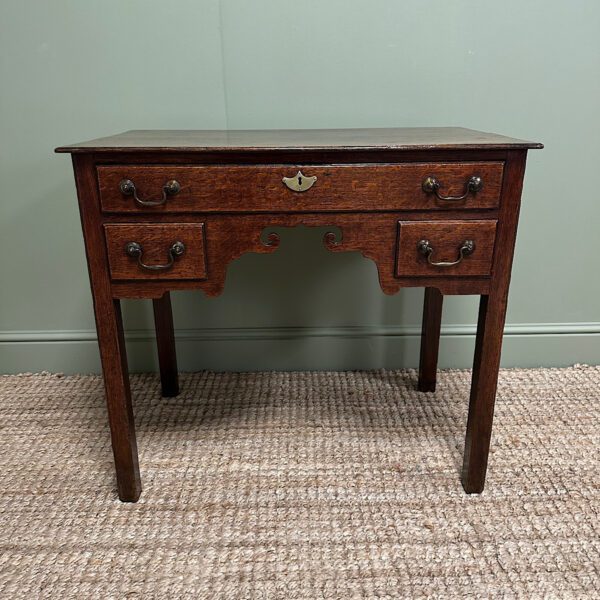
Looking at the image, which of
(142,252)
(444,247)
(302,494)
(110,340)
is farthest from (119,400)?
(444,247)

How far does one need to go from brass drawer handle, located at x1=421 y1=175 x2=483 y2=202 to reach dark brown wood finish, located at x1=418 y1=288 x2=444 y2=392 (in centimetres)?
49

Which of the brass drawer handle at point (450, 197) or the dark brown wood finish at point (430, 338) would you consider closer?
the brass drawer handle at point (450, 197)

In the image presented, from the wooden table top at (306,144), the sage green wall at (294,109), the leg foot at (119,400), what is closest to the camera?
the wooden table top at (306,144)

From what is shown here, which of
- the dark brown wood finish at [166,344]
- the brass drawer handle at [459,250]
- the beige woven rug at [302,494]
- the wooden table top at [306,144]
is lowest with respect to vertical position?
the beige woven rug at [302,494]

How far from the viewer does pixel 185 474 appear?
4.09 feet

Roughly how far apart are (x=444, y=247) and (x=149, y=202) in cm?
55

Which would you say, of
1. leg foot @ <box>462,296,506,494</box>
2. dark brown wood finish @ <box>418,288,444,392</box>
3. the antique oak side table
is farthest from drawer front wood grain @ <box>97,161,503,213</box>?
dark brown wood finish @ <box>418,288,444,392</box>

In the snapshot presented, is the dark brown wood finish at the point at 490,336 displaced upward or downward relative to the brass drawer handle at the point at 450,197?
downward

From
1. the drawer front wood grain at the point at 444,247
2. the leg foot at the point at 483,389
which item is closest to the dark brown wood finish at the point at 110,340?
the drawer front wood grain at the point at 444,247

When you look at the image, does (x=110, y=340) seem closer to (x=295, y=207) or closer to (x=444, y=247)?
(x=295, y=207)

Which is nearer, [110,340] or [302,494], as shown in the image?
[110,340]

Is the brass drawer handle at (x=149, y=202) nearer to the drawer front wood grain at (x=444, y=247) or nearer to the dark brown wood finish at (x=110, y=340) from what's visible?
the dark brown wood finish at (x=110, y=340)

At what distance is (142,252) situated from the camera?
1.00m

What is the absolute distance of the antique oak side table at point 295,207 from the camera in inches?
37.9
